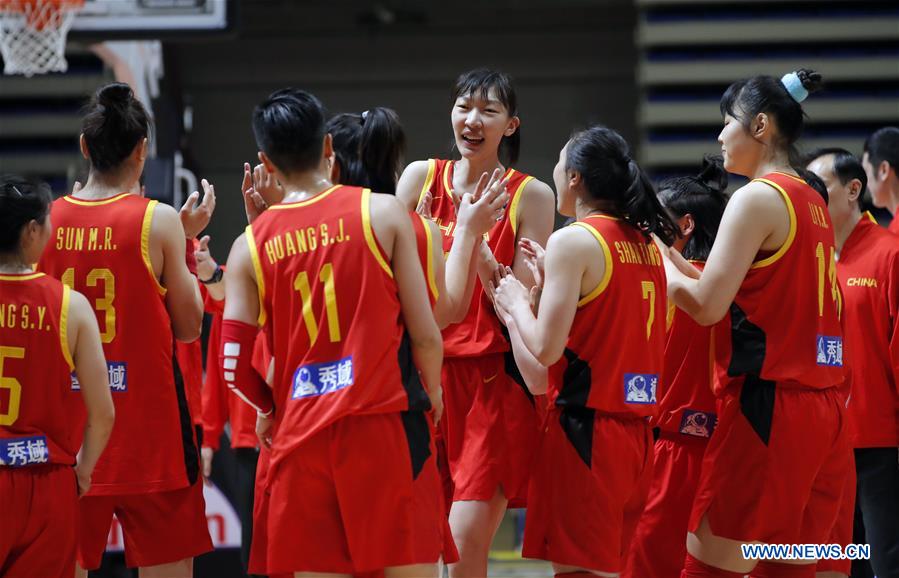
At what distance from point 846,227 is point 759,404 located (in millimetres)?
1939

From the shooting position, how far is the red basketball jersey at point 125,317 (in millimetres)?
3873

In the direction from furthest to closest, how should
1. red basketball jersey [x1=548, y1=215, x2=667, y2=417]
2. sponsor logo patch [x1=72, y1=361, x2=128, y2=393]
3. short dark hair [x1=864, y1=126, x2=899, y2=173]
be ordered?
1. short dark hair [x1=864, y1=126, x2=899, y2=173]
2. sponsor logo patch [x1=72, y1=361, x2=128, y2=393]
3. red basketball jersey [x1=548, y1=215, x2=667, y2=417]

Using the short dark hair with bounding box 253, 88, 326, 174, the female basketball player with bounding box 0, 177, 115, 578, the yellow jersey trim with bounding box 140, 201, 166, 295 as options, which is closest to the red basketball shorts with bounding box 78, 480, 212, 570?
the female basketball player with bounding box 0, 177, 115, 578

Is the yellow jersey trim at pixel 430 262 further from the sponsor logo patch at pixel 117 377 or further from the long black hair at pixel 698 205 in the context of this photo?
the long black hair at pixel 698 205

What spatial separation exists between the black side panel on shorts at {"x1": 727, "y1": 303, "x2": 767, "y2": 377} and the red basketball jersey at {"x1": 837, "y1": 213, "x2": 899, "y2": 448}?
154 centimetres

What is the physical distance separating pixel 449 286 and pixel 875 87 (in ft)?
29.8

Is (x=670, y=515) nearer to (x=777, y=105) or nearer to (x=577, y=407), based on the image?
(x=577, y=407)

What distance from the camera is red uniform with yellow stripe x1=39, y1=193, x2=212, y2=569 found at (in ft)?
12.7

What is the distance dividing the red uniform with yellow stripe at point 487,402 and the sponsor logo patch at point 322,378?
1208 mm

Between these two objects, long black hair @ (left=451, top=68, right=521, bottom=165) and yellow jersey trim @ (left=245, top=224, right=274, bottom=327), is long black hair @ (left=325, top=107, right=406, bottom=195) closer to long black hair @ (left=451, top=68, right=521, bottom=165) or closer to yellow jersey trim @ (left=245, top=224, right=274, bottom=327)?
yellow jersey trim @ (left=245, top=224, right=274, bottom=327)

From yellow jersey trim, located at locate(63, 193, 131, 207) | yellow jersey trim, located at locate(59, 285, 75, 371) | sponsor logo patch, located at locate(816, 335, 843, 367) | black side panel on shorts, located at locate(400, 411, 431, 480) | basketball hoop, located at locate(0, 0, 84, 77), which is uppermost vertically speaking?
basketball hoop, located at locate(0, 0, 84, 77)

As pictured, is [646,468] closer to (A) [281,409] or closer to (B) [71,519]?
(A) [281,409]

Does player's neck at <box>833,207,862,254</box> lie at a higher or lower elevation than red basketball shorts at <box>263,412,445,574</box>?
higher

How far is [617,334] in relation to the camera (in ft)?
12.1
